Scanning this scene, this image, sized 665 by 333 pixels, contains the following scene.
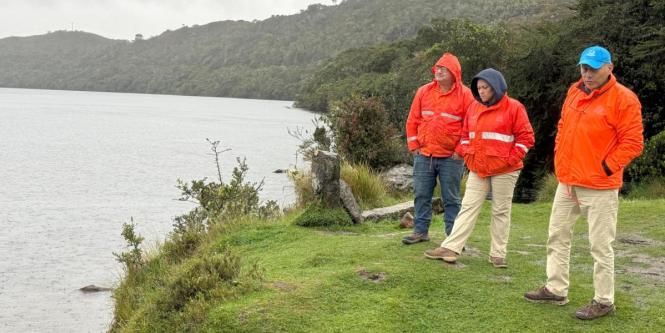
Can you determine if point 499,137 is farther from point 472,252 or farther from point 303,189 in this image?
point 303,189

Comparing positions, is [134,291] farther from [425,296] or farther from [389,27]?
[389,27]

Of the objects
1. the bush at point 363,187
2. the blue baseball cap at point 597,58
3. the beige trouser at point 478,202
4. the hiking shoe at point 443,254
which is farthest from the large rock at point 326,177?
the blue baseball cap at point 597,58

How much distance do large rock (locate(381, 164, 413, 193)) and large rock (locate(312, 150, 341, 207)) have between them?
234 inches

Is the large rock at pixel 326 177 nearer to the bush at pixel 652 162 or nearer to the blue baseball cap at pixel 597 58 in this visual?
the blue baseball cap at pixel 597 58

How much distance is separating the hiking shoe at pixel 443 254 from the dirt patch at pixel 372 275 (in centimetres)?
75

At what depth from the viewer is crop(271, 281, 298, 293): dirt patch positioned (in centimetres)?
735

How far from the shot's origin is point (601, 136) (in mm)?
6164

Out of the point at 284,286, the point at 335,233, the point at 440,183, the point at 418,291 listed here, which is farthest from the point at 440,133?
the point at 335,233

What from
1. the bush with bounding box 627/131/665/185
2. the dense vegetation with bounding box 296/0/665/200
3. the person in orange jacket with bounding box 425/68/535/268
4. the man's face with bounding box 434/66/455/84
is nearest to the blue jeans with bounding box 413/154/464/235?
the person in orange jacket with bounding box 425/68/535/268

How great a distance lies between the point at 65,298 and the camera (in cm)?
1507

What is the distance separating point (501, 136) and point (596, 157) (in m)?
1.53

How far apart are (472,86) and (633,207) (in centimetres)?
684

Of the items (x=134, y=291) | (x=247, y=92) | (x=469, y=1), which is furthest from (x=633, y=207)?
(x=247, y=92)

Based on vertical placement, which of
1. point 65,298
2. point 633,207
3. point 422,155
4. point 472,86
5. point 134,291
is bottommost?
point 65,298
